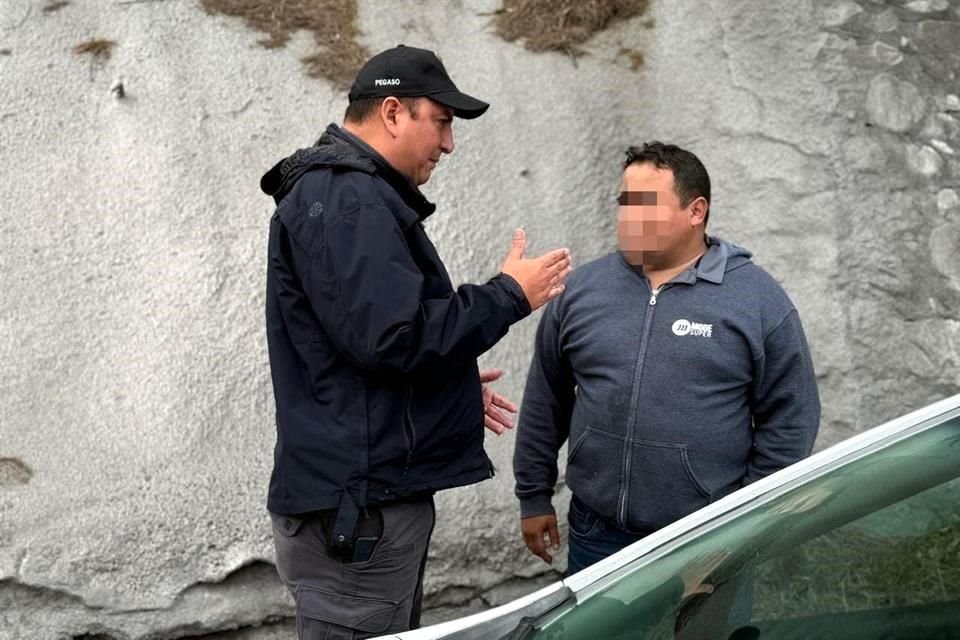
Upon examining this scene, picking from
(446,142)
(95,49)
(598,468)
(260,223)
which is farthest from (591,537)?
(95,49)

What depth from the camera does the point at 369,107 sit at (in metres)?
2.77

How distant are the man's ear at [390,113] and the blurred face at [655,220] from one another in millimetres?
639

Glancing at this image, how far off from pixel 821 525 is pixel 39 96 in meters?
3.70

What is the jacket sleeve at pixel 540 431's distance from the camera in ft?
10.6

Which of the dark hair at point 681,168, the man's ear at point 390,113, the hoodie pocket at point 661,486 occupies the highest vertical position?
the man's ear at point 390,113

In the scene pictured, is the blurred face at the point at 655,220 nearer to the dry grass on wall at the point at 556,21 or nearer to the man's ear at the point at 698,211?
the man's ear at the point at 698,211

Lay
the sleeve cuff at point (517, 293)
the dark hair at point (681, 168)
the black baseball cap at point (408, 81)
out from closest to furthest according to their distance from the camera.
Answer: the sleeve cuff at point (517, 293) → the black baseball cap at point (408, 81) → the dark hair at point (681, 168)

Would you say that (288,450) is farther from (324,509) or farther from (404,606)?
(404,606)

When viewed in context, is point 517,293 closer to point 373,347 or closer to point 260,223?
point 373,347

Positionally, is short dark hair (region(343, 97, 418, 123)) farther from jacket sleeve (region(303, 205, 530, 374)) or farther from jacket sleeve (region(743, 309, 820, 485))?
jacket sleeve (region(743, 309, 820, 485))

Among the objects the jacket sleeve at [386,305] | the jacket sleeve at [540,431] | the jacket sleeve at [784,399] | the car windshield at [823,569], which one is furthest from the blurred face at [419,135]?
the car windshield at [823,569]

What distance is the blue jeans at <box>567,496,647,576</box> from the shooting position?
3.05 metres

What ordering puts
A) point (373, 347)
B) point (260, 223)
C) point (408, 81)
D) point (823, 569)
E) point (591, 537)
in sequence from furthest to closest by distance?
point (260, 223) < point (591, 537) < point (408, 81) < point (373, 347) < point (823, 569)

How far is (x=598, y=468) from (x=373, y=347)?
2.65ft
